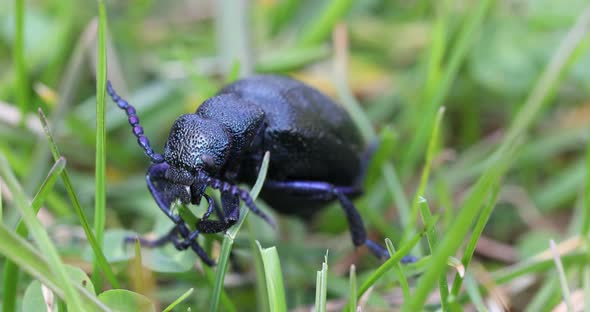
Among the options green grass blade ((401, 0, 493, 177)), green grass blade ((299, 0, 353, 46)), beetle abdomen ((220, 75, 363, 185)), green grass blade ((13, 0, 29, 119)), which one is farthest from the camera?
green grass blade ((299, 0, 353, 46))

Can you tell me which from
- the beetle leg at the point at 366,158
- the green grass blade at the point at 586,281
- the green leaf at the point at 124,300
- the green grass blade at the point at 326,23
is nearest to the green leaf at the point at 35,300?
the green leaf at the point at 124,300

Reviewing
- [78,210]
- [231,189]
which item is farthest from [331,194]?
[78,210]

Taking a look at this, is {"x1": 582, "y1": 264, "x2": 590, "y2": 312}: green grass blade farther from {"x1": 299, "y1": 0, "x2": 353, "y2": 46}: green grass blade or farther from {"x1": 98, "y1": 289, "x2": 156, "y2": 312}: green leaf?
{"x1": 299, "y1": 0, "x2": 353, "y2": 46}: green grass blade

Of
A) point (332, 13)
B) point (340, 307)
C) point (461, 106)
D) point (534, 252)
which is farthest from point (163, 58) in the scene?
point (534, 252)

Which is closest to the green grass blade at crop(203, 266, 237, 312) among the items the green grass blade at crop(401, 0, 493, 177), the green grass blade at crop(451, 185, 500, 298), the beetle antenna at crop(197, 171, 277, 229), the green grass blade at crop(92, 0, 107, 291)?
the beetle antenna at crop(197, 171, 277, 229)

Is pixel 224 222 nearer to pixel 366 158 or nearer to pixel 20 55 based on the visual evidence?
pixel 366 158

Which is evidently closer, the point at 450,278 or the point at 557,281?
the point at 557,281

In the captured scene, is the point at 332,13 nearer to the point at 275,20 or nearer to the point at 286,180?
the point at 275,20
